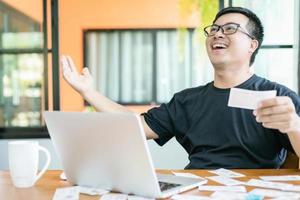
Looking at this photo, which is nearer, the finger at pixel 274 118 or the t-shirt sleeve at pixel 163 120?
the finger at pixel 274 118

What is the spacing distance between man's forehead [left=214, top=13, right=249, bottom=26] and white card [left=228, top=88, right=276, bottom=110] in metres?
0.71

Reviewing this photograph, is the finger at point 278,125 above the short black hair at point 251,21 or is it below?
below

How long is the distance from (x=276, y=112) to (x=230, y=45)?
0.72m

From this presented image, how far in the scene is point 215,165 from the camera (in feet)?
5.05

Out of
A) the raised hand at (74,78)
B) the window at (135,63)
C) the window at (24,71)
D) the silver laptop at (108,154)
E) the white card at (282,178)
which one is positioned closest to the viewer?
the silver laptop at (108,154)

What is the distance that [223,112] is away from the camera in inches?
64.9

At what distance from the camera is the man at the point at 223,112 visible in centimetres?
156

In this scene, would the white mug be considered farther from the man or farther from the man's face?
the man's face

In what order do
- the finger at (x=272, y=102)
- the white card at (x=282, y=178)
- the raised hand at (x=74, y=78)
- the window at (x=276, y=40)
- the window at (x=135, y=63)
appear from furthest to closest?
the window at (x=135, y=63), the window at (x=276, y=40), the raised hand at (x=74, y=78), the white card at (x=282, y=178), the finger at (x=272, y=102)

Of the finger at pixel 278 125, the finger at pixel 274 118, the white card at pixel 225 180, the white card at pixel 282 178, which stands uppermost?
the finger at pixel 274 118

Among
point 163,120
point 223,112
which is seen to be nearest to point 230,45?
point 223,112

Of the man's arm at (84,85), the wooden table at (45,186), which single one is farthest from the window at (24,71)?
the wooden table at (45,186)

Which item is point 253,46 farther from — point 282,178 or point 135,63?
point 135,63

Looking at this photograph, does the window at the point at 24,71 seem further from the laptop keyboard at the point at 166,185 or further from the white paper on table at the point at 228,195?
the white paper on table at the point at 228,195
